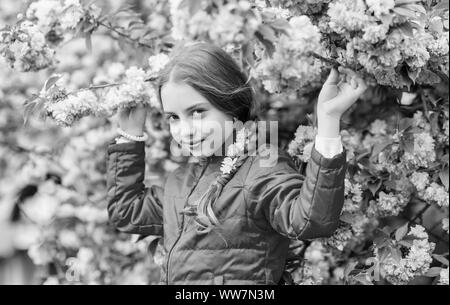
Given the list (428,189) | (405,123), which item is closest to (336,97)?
(405,123)

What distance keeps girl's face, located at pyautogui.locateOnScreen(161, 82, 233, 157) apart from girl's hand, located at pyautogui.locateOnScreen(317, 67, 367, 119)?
43cm

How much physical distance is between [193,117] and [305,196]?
1.54 feet

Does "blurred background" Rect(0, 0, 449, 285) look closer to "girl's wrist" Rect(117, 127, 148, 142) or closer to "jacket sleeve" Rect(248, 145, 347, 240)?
"girl's wrist" Rect(117, 127, 148, 142)

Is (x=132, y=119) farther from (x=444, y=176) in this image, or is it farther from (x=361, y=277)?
(x=444, y=176)

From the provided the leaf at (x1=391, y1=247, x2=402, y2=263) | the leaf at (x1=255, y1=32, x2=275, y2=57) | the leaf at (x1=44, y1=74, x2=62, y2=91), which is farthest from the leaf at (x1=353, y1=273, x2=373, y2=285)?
the leaf at (x1=44, y1=74, x2=62, y2=91)

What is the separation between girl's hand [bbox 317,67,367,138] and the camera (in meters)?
1.76

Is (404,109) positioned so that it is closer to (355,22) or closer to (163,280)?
(355,22)

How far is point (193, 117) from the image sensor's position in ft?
6.82

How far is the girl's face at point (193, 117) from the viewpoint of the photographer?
2.07m

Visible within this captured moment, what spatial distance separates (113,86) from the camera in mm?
2457

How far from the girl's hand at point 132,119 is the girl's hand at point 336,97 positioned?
35.5 inches

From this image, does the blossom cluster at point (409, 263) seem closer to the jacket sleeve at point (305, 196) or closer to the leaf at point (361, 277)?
the leaf at point (361, 277)

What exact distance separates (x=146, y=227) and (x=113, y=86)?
56 centimetres
